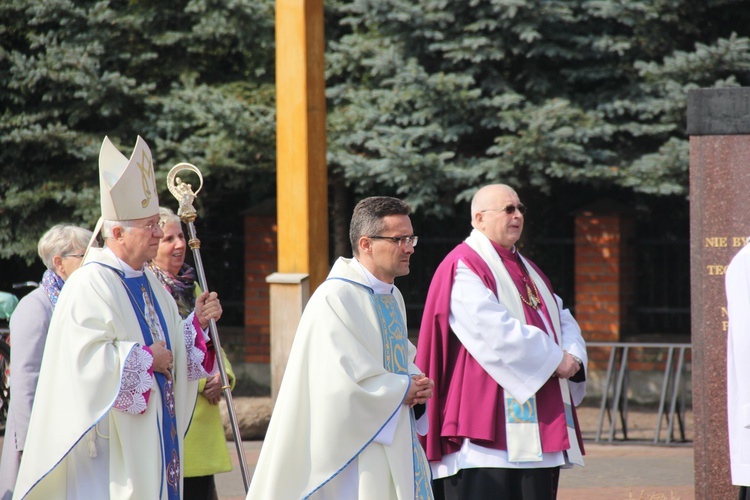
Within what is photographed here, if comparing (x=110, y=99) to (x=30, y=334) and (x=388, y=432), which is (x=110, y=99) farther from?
(x=388, y=432)

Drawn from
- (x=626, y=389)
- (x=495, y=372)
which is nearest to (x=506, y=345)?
(x=495, y=372)

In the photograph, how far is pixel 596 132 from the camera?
1005cm

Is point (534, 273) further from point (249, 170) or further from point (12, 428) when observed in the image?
point (249, 170)

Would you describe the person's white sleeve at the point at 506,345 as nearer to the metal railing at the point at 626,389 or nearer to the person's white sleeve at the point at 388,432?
the person's white sleeve at the point at 388,432

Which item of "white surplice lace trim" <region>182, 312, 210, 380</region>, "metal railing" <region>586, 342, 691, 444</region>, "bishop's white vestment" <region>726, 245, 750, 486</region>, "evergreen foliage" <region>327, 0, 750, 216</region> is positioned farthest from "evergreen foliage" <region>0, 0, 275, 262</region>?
"bishop's white vestment" <region>726, 245, 750, 486</region>

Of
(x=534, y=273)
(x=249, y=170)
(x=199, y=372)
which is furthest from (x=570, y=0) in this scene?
(x=199, y=372)

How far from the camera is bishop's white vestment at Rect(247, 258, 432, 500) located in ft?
13.7

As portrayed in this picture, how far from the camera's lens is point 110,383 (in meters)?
4.35

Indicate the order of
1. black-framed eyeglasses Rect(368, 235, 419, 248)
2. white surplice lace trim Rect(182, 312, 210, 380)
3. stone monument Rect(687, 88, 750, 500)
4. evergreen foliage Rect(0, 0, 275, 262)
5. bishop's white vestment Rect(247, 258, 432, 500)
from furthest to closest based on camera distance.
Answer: evergreen foliage Rect(0, 0, 275, 262), stone monument Rect(687, 88, 750, 500), white surplice lace trim Rect(182, 312, 210, 380), black-framed eyeglasses Rect(368, 235, 419, 248), bishop's white vestment Rect(247, 258, 432, 500)

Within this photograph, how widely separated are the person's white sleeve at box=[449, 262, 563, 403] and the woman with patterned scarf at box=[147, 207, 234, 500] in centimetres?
129

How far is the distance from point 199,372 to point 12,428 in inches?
44.0

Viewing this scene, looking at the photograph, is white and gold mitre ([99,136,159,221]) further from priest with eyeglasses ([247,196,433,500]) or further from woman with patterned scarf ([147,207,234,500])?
priest with eyeglasses ([247,196,433,500])

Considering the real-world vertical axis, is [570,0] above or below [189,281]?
above

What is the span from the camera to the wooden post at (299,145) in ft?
28.8
